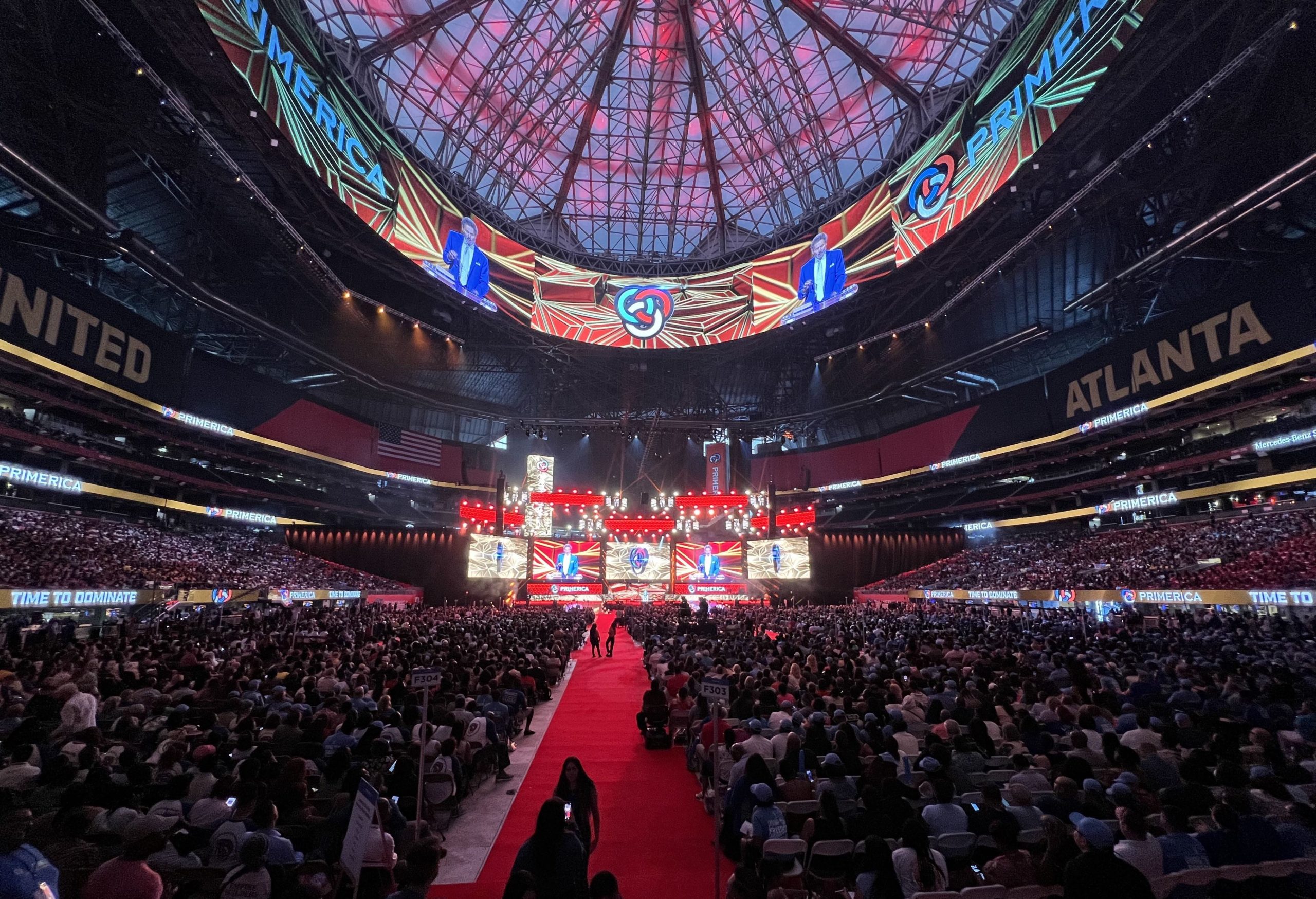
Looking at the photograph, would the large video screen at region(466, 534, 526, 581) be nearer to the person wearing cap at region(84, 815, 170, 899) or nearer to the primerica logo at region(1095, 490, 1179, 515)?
the primerica logo at region(1095, 490, 1179, 515)

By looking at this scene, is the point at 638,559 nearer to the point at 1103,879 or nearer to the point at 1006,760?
the point at 1006,760

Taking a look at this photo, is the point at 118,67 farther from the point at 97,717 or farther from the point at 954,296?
the point at 954,296

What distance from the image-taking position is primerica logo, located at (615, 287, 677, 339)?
46656mm

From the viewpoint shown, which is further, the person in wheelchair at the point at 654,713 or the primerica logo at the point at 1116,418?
the primerica logo at the point at 1116,418

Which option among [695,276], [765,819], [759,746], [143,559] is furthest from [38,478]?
[695,276]

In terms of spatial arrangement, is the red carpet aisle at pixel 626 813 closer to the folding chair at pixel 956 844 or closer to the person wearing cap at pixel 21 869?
the folding chair at pixel 956 844

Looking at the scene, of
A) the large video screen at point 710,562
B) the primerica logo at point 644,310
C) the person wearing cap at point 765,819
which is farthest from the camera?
the large video screen at point 710,562

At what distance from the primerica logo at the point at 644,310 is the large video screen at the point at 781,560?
18173mm

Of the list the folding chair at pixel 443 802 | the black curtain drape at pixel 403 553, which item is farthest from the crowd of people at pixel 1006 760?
the black curtain drape at pixel 403 553

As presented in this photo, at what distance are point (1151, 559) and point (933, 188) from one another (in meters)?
22.0

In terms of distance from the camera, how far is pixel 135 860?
13.4 ft

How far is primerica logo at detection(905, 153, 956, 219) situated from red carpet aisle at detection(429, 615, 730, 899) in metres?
30.2

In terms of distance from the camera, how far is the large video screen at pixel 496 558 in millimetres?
45500

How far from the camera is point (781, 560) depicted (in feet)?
156
